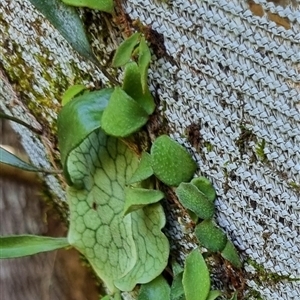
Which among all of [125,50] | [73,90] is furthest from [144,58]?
[73,90]

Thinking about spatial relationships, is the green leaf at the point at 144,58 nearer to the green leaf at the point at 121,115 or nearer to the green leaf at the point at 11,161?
the green leaf at the point at 121,115

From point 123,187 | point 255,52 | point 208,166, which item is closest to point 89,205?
point 123,187

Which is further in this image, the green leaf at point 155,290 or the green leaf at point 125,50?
the green leaf at point 155,290

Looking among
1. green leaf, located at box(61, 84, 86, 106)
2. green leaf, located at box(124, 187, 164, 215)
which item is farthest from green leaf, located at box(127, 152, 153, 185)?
green leaf, located at box(61, 84, 86, 106)

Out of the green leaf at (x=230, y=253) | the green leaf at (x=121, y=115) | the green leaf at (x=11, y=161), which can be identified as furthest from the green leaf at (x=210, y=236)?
the green leaf at (x=11, y=161)

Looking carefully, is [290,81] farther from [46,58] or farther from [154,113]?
[46,58]

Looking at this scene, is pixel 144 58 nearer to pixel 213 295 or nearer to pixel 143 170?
pixel 143 170

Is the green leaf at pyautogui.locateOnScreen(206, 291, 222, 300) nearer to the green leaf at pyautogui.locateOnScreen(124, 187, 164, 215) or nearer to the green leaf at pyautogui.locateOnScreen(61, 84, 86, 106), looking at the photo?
the green leaf at pyautogui.locateOnScreen(124, 187, 164, 215)
